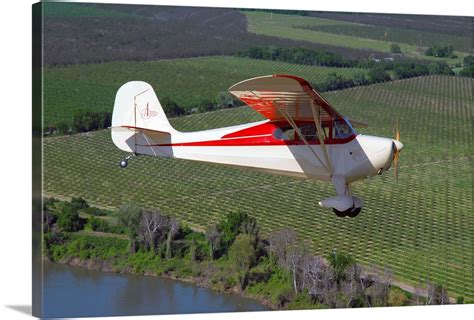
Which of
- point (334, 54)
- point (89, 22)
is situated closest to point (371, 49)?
point (334, 54)

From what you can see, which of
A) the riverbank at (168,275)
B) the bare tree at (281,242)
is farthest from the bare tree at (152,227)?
the bare tree at (281,242)

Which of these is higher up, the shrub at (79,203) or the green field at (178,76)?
→ the green field at (178,76)

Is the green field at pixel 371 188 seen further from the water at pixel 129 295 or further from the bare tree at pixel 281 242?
the water at pixel 129 295

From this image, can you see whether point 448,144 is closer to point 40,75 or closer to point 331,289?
point 331,289

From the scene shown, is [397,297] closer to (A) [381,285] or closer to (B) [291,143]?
(A) [381,285]

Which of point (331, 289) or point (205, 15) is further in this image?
point (331, 289)
